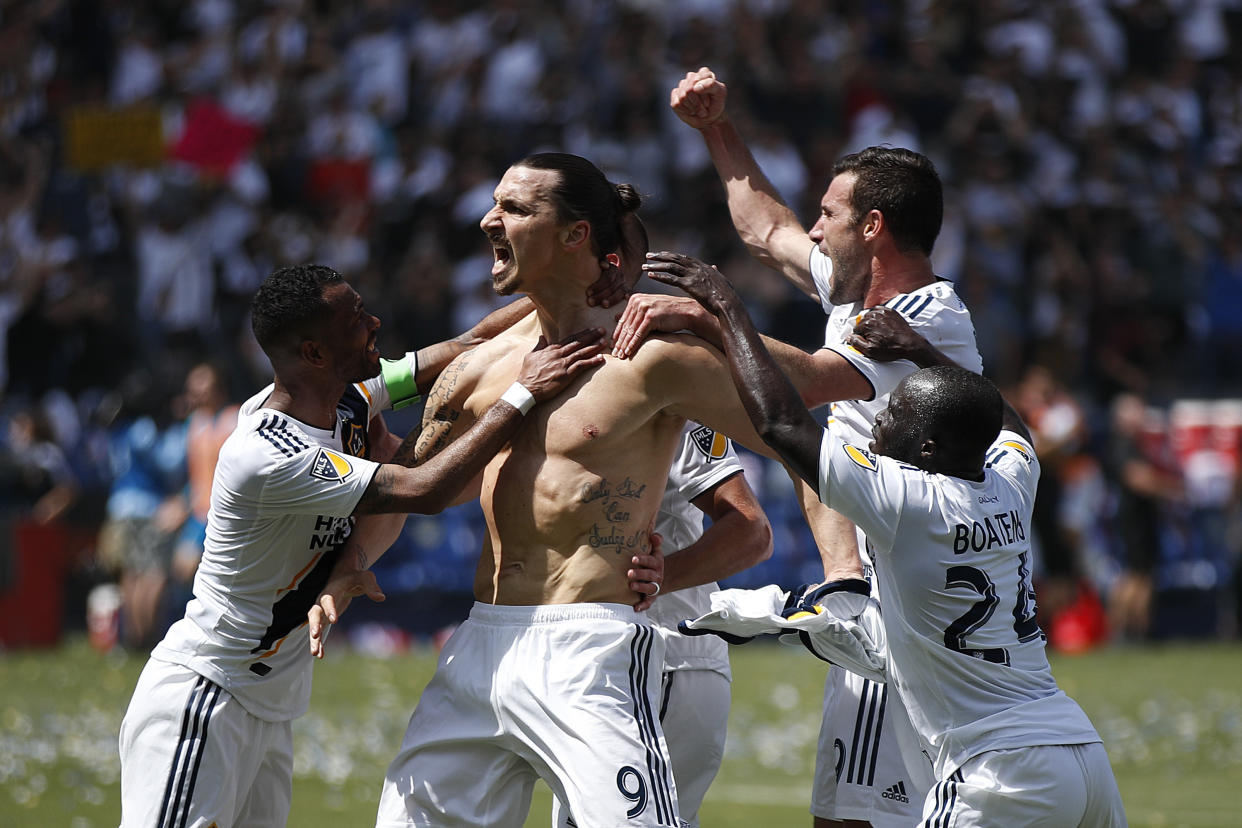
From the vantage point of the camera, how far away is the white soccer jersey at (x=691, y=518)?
5.58 m

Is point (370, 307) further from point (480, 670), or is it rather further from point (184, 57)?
point (480, 670)

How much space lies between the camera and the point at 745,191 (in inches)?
244

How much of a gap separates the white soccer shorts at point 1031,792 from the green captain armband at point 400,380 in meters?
2.33

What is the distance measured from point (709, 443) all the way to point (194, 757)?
2061 mm

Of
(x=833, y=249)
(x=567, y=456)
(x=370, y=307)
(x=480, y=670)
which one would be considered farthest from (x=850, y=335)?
(x=370, y=307)

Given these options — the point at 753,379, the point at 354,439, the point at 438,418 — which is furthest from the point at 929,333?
the point at 354,439

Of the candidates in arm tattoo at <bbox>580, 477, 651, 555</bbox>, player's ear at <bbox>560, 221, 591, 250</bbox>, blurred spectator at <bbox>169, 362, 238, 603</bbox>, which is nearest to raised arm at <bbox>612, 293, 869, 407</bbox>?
player's ear at <bbox>560, 221, 591, 250</bbox>

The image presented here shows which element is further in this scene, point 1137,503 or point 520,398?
point 1137,503

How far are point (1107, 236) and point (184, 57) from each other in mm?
10355

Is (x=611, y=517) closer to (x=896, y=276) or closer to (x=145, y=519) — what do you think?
(x=896, y=276)

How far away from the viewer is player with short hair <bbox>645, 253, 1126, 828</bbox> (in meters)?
4.25

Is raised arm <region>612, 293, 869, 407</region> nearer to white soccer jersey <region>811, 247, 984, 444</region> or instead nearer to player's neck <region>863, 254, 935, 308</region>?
white soccer jersey <region>811, 247, 984, 444</region>

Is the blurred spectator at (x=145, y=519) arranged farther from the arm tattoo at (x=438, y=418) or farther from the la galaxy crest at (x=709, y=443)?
the arm tattoo at (x=438, y=418)

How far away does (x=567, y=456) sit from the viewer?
4660 mm
